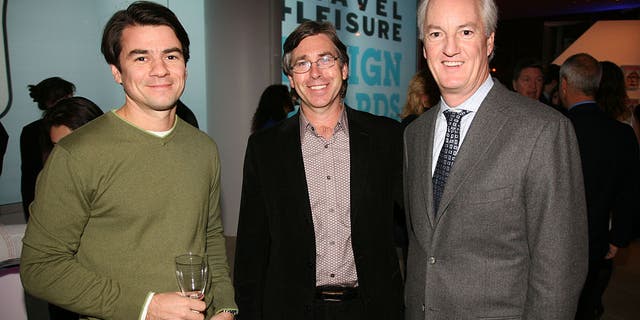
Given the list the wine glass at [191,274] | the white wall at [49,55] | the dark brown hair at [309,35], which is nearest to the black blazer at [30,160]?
the white wall at [49,55]

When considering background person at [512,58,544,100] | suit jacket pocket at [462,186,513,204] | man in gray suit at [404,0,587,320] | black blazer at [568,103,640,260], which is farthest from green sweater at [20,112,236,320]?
background person at [512,58,544,100]

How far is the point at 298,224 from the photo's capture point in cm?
219

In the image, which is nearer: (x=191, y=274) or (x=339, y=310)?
(x=191, y=274)

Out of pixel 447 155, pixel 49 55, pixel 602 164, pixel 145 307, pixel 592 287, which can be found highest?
pixel 49 55

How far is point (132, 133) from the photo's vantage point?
171 centimetres

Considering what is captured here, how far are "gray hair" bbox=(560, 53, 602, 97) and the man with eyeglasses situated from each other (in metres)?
1.86

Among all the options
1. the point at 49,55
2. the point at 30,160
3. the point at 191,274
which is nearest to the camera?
the point at 191,274

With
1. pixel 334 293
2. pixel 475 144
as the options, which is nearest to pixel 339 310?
pixel 334 293

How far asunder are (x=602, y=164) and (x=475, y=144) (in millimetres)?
2059

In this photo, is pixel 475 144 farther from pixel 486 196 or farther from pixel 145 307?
pixel 145 307

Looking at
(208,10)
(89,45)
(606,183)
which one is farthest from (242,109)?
(606,183)

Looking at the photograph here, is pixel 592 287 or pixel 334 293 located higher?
pixel 334 293

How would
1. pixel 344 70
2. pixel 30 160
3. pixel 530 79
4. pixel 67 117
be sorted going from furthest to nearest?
1. pixel 530 79
2. pixel 30 160
3. pixel 67 117
4. pixel 344 70

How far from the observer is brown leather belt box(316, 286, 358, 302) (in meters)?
2.19
